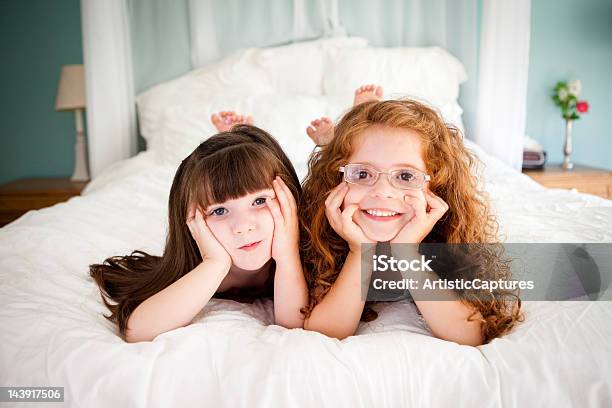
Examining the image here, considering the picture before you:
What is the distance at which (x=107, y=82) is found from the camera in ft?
8.50

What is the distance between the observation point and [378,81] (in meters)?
2.79

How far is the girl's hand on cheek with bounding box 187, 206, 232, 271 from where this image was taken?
0.92 meters

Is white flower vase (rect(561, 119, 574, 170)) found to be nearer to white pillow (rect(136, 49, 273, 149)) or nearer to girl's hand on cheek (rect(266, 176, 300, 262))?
white pillow (rect(136, 49, 273, 149))

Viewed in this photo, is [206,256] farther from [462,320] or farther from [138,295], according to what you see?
[462,320]

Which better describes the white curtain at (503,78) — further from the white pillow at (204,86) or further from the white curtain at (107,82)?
the white curtain at (107,82)

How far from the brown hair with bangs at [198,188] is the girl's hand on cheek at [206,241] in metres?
0.03

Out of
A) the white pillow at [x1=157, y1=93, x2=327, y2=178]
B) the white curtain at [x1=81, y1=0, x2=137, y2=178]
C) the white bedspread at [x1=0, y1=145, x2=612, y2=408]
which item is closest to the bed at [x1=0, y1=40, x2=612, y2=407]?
the white bedspread at [x1=0, y1=145, x2=612, y2=408]

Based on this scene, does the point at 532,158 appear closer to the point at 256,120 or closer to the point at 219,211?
the point at 256,120

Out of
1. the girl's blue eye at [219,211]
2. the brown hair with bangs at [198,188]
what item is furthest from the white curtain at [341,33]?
the girl's blue eye at [219,211]

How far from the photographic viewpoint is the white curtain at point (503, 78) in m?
2.59

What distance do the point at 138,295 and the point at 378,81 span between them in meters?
2.09

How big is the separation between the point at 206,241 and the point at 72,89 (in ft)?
8.01

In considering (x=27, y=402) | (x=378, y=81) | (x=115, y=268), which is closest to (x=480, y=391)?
(x=27, y=402)

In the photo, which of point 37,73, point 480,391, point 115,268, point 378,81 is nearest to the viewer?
point 480,391
